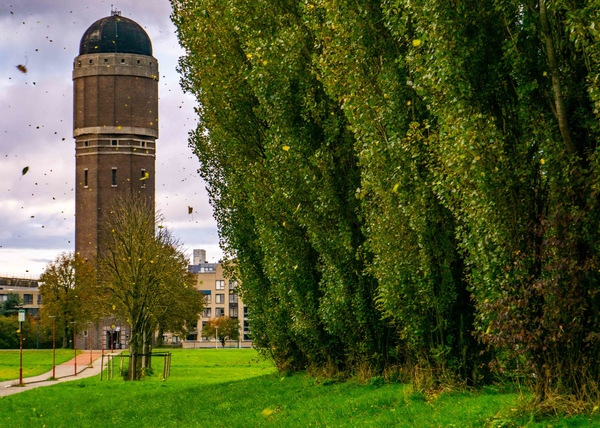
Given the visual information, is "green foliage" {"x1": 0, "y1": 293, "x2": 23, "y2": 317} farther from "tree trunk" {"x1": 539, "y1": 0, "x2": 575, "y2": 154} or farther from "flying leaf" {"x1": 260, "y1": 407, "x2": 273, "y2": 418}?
"tree trunk" {"x1": 539, "y1": 0, "x2": 575, "y2": 154}

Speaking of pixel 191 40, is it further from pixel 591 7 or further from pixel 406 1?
pixel 591 7

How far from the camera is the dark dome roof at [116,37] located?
A: 346 ft

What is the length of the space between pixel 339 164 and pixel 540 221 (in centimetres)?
872

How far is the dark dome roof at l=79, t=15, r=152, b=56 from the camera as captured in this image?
105438mm

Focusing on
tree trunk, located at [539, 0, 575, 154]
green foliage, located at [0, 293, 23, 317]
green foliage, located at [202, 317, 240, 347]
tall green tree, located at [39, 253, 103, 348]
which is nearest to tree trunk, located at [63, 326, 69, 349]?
tall green tree, located at [39, 253, 103, 348]

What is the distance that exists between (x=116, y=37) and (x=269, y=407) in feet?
298

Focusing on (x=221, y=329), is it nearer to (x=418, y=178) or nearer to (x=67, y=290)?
(x=67, y=290)

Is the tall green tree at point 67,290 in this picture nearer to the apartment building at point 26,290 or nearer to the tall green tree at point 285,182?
the apartment building at point 26,290

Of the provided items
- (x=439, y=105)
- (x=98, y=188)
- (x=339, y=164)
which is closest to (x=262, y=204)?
(x=339, y=164)

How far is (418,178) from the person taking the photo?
51.8 ft

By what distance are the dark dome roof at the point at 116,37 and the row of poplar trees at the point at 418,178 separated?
80.4 meters

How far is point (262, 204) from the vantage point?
24406 mm

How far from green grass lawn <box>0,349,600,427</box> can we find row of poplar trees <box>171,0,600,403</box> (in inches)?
30.3

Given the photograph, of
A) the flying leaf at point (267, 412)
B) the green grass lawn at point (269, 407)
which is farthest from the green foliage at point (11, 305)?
the flying leaf at point (267, 412)
